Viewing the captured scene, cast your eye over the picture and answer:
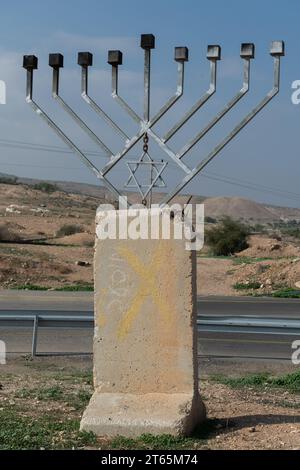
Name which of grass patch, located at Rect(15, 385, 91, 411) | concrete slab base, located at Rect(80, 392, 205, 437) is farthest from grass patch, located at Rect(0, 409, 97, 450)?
grass patch, located at Rect(15, 385, 91, 411)

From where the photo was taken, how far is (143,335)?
823cm

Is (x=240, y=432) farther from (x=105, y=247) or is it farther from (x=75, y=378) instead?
(x=75, y=378)

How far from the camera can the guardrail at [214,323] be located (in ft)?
46.7

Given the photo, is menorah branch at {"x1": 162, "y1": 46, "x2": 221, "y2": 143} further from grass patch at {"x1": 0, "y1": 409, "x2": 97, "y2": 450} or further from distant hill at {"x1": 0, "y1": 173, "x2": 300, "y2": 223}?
distant hill at {"x1": 0, "y1": 173, "x2": 300, "y2": 223}

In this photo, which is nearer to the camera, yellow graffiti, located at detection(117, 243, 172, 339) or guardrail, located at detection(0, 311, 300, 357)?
yellow graffiti, located at detection(117, 243, 172, 339)

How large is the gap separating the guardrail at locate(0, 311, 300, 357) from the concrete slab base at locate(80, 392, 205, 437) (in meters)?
5.99

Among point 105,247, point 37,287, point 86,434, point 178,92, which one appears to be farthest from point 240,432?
point 37,287

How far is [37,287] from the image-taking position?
29.6 metres

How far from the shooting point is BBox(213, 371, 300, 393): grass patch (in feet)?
37.1

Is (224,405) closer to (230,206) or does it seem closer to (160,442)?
(160,442)

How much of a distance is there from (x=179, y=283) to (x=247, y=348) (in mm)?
8005

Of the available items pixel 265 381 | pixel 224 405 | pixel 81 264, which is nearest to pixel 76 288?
pixel 81 264

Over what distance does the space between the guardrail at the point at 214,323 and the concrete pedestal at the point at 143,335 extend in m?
5.80
